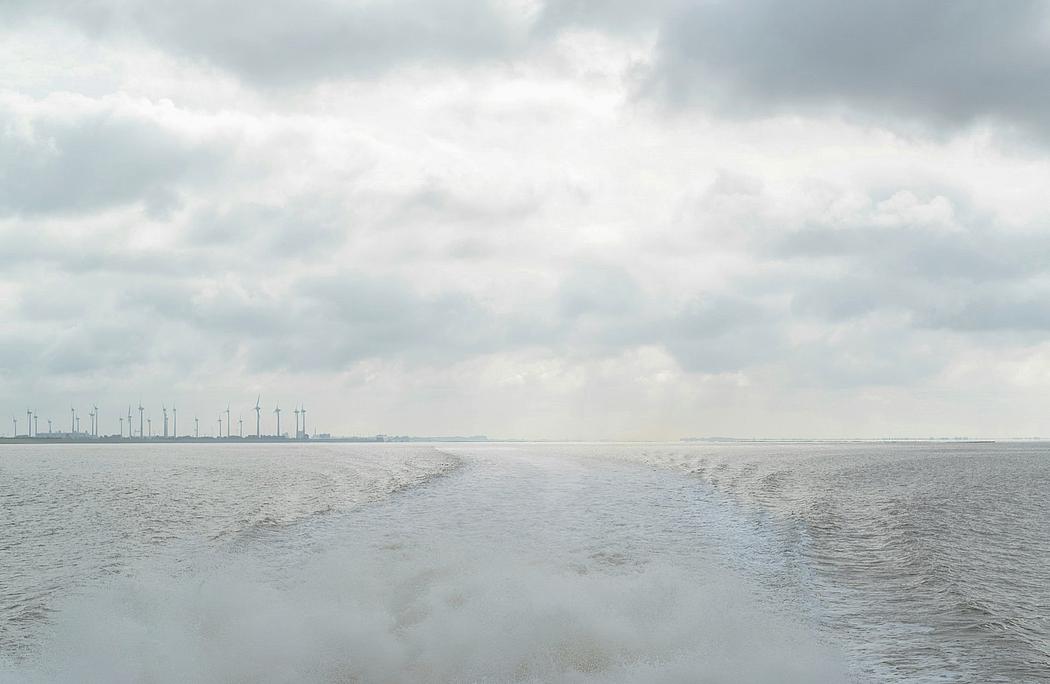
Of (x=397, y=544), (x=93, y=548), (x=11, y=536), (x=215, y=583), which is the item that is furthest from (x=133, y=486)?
(x=215, y=583)

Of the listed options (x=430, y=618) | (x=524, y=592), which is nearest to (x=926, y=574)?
(x=524, y=592)

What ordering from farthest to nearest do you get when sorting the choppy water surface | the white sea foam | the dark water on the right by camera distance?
the dark water on the right
the choppy water surface
the white sea foam

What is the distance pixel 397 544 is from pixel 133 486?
39.6m

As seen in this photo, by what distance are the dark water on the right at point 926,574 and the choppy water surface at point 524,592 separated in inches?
3.8

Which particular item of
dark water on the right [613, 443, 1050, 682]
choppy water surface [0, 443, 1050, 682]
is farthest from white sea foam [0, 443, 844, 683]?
dark water on the right [613, 443, 1050, 682]

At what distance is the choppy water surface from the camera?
1441 cm

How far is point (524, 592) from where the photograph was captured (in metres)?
18.1

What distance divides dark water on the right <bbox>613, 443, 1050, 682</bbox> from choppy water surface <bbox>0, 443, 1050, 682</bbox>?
0.32 feet

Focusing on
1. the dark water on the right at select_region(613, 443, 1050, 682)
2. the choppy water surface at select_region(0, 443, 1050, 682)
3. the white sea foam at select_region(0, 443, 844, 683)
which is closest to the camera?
the white sea foam at select_region(0, 443, 844, 683)

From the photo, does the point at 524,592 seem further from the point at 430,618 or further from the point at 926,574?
the point at 926,574

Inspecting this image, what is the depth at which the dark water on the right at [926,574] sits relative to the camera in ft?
51.6

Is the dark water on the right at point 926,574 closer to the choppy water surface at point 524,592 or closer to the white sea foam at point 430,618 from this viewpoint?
the choppy water surface at point 524,592

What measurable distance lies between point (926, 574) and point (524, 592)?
1251cm

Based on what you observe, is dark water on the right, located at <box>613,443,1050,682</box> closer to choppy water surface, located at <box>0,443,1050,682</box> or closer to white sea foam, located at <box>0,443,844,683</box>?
choppy water surface, located at <box>0,443,1050,682</box>
